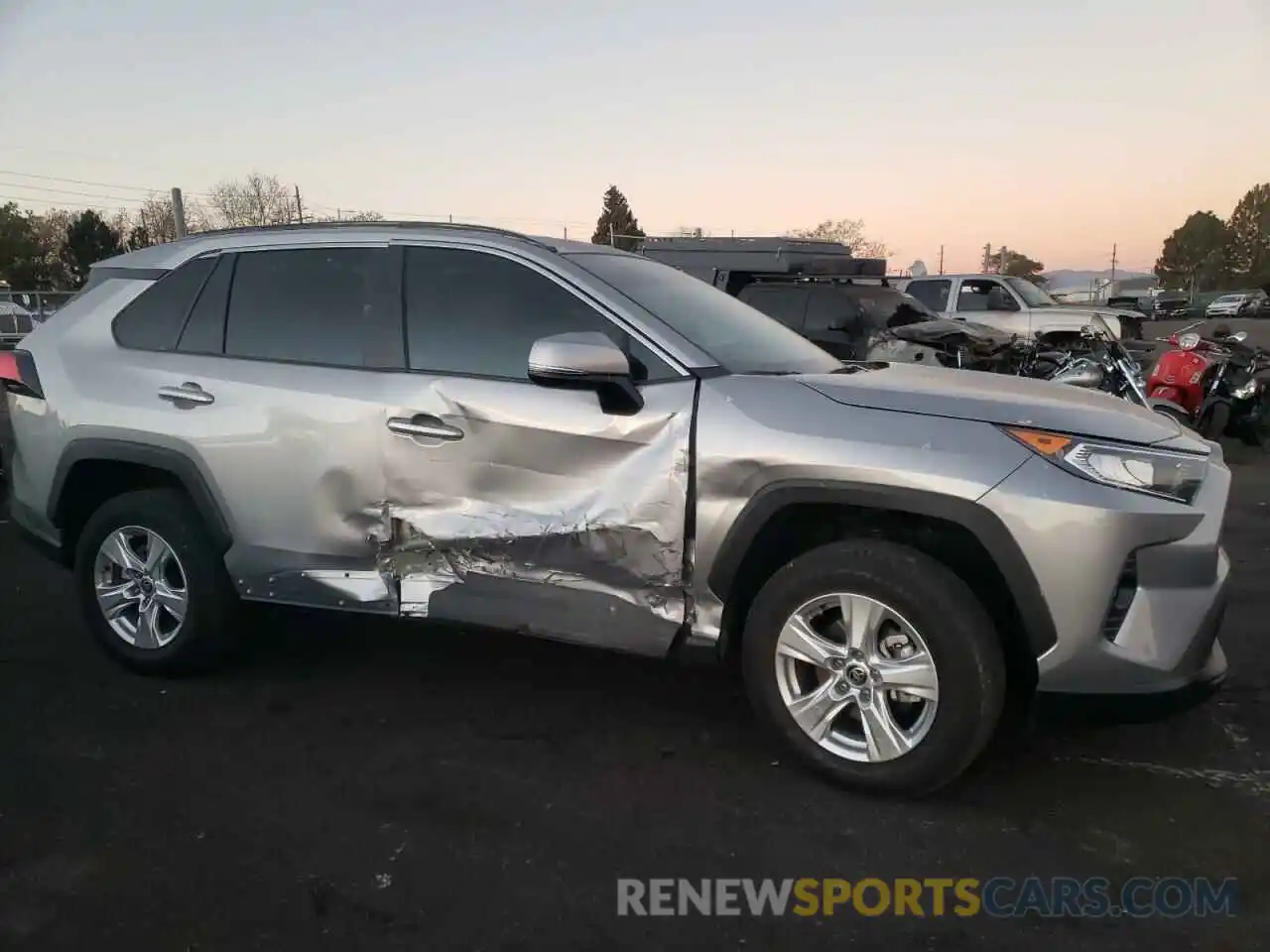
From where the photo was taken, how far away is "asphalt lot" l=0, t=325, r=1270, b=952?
2543 mm

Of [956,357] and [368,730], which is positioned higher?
[956,357]

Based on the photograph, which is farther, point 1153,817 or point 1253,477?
point 1253,477

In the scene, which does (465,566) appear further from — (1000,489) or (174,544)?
(1000,489)

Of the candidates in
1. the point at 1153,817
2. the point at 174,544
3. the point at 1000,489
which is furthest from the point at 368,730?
the point at 1153,817

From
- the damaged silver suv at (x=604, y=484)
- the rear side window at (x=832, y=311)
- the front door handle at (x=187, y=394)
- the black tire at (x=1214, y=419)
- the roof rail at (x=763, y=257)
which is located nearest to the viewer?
the damaged silver suv at (x=604, y=484)

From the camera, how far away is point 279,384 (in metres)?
3.78

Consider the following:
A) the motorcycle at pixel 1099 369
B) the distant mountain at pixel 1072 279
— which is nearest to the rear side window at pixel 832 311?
the motorcycle at pixel 1099 369

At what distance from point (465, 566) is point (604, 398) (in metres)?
0.85

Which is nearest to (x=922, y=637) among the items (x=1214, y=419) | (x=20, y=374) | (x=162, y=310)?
(x=162, y=310)

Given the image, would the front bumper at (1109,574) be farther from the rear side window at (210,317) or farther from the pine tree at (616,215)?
the pine tree at (616,215)

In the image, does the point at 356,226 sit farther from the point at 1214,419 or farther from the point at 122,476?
the point at 1214,419

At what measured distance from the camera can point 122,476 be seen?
14.0ft

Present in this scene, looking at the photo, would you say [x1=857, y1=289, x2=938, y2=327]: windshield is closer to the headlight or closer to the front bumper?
the headlight

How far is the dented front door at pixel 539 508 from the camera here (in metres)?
3.24
